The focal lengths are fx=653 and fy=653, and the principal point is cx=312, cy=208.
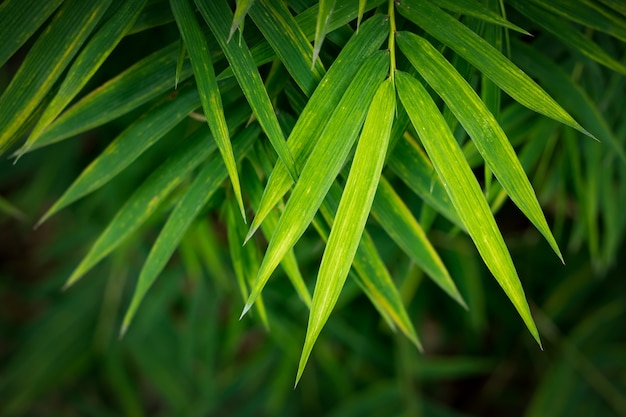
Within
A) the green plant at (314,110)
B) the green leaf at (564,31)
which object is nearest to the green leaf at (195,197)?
the green plant at (314,110)

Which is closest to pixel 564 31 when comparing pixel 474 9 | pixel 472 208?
pixel 474 9

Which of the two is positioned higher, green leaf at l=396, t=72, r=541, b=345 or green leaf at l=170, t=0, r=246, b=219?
green leaf at l=170, t=0, r=246, b=219

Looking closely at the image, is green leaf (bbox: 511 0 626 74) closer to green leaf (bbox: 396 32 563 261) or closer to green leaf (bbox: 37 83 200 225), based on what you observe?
green leaf (bbox: 396 32 563 261)

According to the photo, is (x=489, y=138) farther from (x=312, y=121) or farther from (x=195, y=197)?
(x=195, y=197)

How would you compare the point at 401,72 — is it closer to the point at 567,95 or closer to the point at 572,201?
the point at 567,95

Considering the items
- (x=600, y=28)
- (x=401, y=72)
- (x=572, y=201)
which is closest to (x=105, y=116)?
(x=401, y=72)

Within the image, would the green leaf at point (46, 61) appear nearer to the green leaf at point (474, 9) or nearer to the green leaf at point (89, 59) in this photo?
the green leaf at point (89, 59)

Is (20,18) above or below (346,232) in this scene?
above

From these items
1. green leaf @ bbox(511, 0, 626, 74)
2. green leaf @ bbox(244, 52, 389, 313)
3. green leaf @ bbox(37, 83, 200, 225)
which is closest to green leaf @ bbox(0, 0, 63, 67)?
green leaf @ bbox(37, 83, 200, 225)
